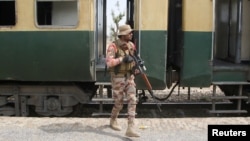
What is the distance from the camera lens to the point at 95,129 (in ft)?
19.9

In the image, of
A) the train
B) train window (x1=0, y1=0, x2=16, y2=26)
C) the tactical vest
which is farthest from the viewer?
train window (x1=0, y1=0, x2=16, y2=26)

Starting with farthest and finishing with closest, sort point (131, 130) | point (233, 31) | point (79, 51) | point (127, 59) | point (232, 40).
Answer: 1. point (232, 40)
2. point (233, 31)
3. point (79, 51)
4. point (131, 130)
5. point (127, 59)

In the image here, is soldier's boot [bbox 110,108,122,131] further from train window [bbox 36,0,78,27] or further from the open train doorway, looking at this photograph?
the open train doorway

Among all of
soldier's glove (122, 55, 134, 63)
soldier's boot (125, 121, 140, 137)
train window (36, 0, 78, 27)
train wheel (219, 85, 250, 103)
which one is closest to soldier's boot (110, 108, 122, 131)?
soldier's boot (125, 121, 140, 137)

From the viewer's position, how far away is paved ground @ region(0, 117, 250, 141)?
564 centimetres

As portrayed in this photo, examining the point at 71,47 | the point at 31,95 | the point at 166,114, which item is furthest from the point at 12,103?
the point at 166,114

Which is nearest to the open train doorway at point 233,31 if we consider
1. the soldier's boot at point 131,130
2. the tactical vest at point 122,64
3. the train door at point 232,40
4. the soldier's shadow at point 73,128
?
the train door at point 232,40

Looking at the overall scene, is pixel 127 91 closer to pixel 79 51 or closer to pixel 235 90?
pixel 79 51

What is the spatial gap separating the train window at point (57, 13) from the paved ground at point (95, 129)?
196 centimetres

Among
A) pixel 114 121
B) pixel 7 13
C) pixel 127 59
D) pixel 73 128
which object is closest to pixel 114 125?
pixel 114 121

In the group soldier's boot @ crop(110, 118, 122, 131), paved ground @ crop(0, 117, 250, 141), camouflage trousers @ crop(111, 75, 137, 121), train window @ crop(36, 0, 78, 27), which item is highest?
train window @ crop(36, 0, 78, 27)

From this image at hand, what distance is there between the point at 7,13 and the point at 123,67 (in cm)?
314

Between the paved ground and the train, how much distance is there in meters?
1.08

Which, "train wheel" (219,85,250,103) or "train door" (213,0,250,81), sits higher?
"train door" (213,0,250,81)
